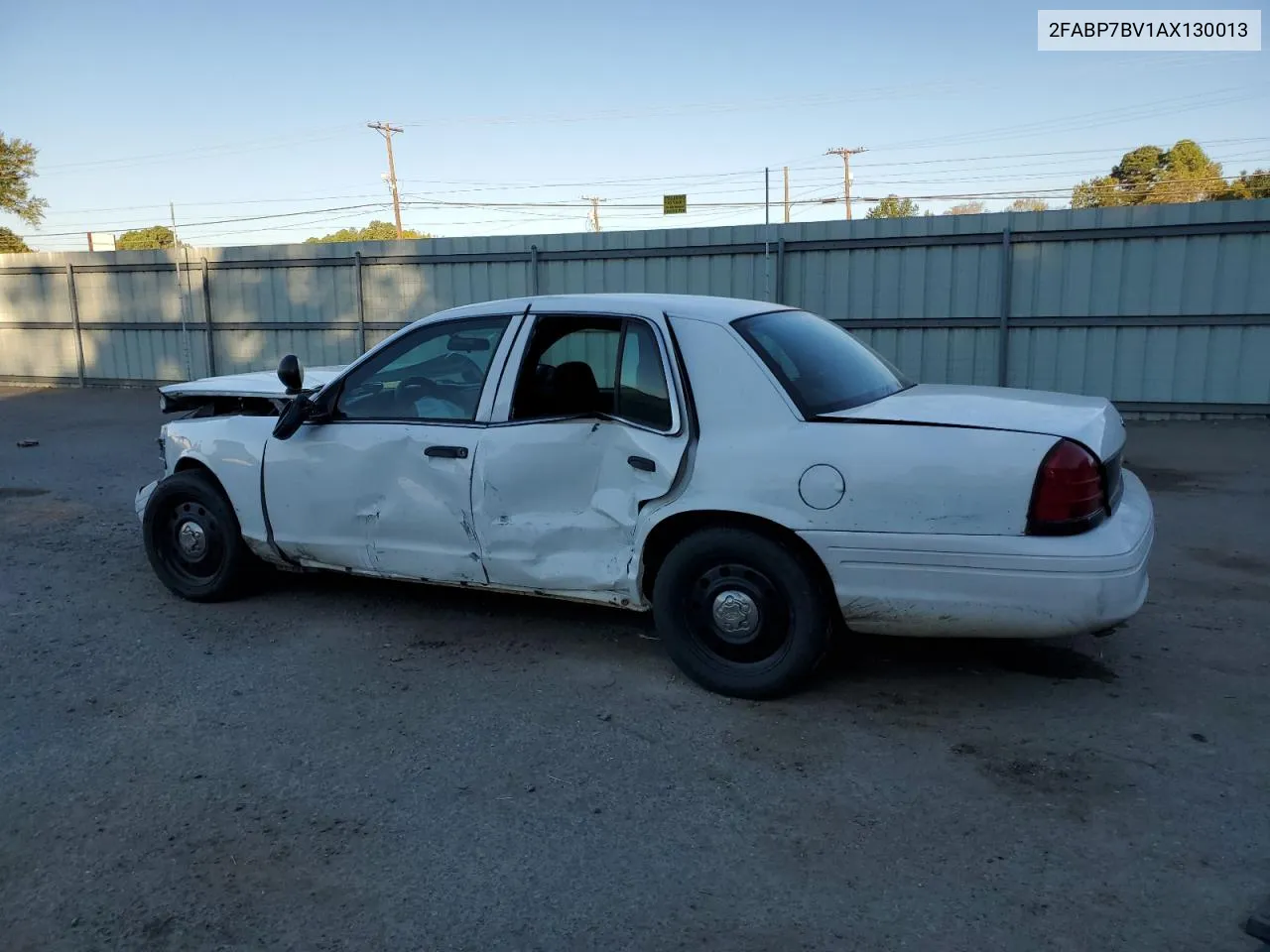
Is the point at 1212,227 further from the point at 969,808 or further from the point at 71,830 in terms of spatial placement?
the point at 71,830

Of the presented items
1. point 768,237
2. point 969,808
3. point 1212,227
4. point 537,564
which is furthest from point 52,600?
point 1212,227

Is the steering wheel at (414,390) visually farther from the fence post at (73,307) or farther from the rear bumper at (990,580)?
the fence post at (73,307)

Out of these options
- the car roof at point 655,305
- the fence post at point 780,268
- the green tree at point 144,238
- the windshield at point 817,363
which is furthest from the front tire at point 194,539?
the green tree at point 144,238

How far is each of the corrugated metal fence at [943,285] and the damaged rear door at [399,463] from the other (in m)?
9.38

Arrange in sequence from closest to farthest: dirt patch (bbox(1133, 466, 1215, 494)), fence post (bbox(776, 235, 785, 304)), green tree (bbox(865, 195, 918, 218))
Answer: dirt patch (bbox(1133, 466, 1215, 494)) < fence post (bbox(776, 235, 785, 304)) < green tree (bbox(865, 195, 918, 218))

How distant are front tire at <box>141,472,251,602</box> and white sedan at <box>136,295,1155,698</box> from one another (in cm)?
2

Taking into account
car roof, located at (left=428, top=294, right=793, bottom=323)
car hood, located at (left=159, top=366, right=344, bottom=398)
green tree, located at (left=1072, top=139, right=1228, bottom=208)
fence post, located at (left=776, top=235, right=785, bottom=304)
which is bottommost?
car hood, located at (left=159, top=366, right=344, bottom=398)

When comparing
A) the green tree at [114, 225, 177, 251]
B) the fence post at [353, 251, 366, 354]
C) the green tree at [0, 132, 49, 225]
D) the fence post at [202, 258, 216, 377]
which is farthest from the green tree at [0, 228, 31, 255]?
the fence post at [353, 251, 366, 354]

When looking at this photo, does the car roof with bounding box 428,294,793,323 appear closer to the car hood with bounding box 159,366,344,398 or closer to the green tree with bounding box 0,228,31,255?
the car hood with bounding box 159,366,344,398

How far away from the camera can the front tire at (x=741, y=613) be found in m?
3.73

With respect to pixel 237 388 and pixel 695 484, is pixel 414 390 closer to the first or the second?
pixel 237 388

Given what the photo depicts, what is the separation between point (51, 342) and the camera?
62.1ft

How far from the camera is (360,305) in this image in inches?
627

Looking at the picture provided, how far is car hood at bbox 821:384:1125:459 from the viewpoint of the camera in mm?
3520
